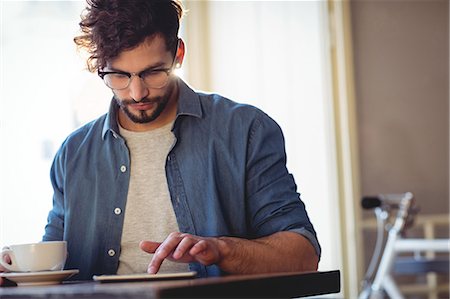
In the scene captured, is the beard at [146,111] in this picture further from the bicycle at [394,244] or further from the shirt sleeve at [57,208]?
the bicycle at [394,244]

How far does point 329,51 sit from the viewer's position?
16.0ft

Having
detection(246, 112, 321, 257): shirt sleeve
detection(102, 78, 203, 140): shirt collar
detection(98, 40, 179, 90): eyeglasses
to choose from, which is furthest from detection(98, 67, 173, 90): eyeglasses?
detection(246, 112, 321, 257): shirt sleeve

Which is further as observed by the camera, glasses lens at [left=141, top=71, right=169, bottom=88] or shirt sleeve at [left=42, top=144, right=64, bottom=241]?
shirt sleeve at [left=42, top=144, right=64, bottom=241]

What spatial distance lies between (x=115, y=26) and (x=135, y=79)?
→ 0.13 m

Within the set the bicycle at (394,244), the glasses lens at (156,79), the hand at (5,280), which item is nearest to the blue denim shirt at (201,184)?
the glasses lens at (156,79)

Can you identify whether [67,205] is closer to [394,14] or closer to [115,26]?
[115,26]

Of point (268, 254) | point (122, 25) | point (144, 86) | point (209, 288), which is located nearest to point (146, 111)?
point (144, 86)

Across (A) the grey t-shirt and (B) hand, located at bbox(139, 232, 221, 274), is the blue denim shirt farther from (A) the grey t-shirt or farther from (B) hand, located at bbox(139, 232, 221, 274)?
(B) hand, located at bbox(139, 232, 221, 274)

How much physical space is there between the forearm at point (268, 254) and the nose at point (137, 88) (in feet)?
1.39

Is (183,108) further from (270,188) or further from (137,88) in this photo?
(270,188)

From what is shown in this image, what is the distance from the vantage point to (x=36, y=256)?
5.49ft

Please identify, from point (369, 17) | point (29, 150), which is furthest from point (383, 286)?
point (29, 150)

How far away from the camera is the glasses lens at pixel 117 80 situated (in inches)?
76.8

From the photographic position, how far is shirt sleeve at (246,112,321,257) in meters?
1.90
